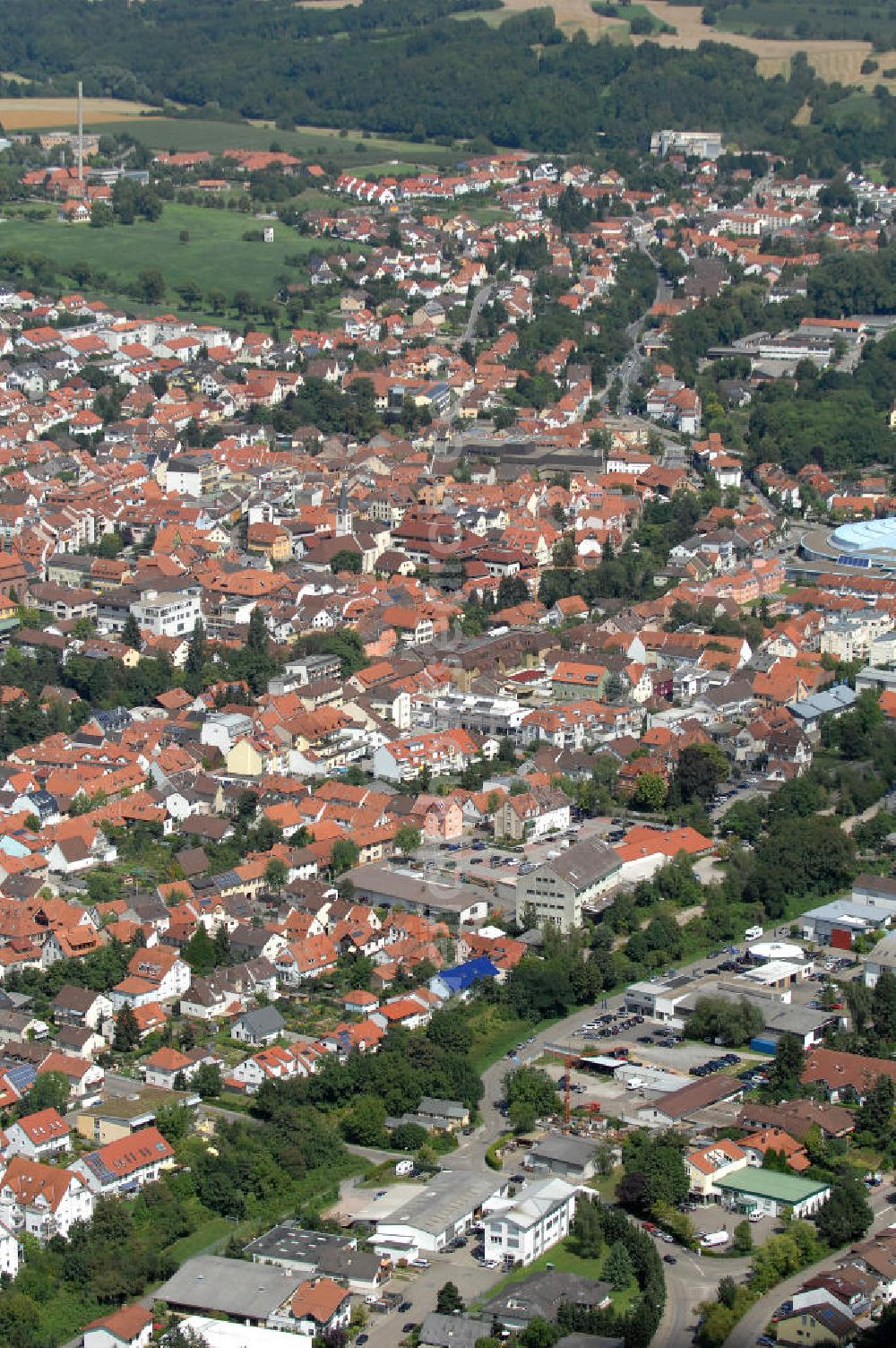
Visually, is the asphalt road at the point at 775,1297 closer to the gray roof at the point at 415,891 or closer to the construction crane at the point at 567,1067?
the construction crane at the point at 567,1067

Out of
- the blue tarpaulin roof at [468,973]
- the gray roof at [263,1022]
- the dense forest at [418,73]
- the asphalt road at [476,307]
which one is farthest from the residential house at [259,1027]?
the dense forest at [418,73]

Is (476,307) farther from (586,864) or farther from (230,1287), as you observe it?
(230,1287)

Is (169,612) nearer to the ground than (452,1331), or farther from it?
farther from it

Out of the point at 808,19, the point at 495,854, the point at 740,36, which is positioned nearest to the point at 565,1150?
the point at 495,854

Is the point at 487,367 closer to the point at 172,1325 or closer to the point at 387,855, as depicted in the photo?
the point at 387,855

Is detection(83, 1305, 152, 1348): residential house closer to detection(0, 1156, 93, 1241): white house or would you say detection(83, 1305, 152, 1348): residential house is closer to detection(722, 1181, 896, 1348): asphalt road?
detection(0, 1156, 93, 1241): white house

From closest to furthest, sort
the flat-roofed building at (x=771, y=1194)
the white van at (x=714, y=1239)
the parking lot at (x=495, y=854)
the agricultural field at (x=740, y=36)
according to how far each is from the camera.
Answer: the white van at (x=714, y=1239), the flat-roofed building at (x=771, y=1194), the parking lot at (x=495, y=854), the agricultural field at (x=740, y=36)

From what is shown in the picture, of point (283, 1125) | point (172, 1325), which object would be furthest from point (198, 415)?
point (172, 1325)
